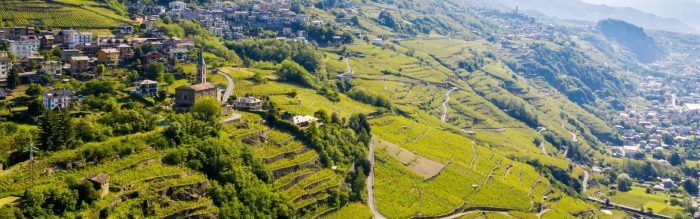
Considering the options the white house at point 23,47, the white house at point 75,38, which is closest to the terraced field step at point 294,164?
the white house at point 23,47

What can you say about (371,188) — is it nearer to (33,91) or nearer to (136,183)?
(136,183)

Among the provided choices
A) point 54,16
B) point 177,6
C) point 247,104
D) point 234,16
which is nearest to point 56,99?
point 247,104

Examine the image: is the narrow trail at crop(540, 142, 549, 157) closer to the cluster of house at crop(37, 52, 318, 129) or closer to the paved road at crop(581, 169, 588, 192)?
the paved road at crop(581, 169, 588, 192)

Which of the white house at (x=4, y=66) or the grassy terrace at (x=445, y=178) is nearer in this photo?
the white house at (x=4, y=66)

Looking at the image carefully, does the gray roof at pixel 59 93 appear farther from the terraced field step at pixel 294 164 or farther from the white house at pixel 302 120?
the white house at pixel 302 120

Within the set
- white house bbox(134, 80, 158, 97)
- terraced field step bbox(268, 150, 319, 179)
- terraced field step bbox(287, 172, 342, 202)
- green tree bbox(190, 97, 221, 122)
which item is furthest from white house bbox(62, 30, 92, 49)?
terraced field step bbox(287, 172, 342, 202)

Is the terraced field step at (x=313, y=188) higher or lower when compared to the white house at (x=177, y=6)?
lower
